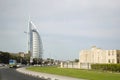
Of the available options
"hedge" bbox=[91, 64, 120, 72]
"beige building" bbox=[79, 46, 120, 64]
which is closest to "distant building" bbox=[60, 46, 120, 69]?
"beige building" bbox=[79, 46, 120, 64]

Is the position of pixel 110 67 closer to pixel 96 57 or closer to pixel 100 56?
pixel 100 56

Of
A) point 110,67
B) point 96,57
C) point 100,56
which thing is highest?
point 100,56

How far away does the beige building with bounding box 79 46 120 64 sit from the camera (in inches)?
4790

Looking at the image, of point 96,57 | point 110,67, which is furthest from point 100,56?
point 110,67

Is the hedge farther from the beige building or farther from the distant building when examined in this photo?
the beige building

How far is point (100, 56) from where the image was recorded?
132875 millimetres

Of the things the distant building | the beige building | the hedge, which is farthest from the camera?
the beige building

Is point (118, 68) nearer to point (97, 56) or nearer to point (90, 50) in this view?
point (97, 56)

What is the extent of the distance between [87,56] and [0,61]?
2572 inches

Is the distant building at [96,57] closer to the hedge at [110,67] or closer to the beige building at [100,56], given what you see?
the beige building at [100,56]

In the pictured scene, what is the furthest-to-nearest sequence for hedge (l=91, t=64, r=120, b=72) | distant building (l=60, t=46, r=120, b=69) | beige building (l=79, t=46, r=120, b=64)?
beige building (l=79, t=46, r=120, b=64), distant building (l=60, t=46, r=120, b=69), hedge (l=91, t=64, r=120, b=72)

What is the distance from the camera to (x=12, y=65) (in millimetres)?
116062

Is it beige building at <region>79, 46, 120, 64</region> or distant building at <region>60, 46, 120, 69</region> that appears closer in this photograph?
distant building at <region>60, 46, 120, 69</region>

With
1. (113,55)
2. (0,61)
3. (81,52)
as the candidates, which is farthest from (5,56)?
(113,55)
